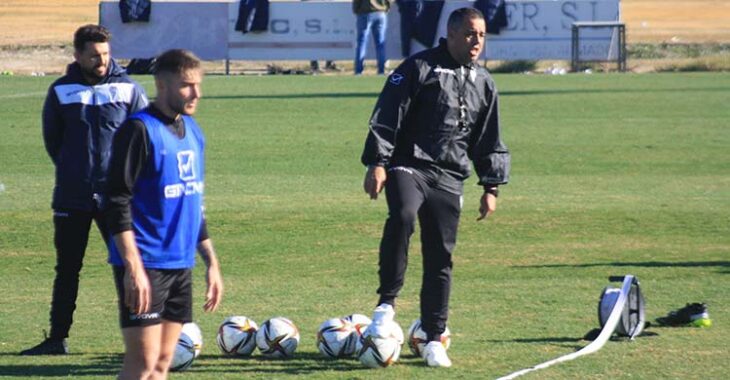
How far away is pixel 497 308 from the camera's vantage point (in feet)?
36.4

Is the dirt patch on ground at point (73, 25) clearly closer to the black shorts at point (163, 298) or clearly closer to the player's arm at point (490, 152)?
the player's arm at point (490, 152)

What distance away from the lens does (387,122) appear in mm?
8883

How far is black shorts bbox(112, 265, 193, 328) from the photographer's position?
21.9ft

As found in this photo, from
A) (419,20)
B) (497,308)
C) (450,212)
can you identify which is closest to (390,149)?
(450,212)

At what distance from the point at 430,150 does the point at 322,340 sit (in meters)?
1.33

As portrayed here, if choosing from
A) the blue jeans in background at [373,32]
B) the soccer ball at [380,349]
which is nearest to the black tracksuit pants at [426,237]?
the soccer ball at [380,349]

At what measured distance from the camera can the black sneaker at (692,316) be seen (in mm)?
10211

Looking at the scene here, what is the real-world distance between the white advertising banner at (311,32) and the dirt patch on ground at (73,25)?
2975 millimetres

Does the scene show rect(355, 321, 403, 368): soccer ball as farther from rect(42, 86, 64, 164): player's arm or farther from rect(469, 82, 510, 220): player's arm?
rect(42, 86, 64, 164): player's arm

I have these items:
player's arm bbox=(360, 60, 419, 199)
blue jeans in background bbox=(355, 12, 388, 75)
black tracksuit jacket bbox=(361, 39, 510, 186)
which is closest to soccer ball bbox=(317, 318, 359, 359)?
player's arm bbox=(360, 60, 419, 199)

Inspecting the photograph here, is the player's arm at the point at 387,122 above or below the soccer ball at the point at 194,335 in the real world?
above

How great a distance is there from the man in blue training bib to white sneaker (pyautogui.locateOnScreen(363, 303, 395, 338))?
2061 millimetres

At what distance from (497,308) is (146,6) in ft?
90.3

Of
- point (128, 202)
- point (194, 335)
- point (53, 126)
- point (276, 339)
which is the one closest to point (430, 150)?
point (276, 339)
